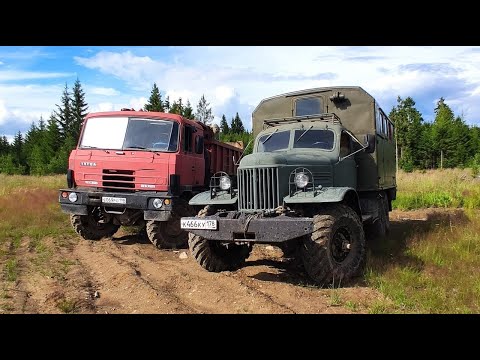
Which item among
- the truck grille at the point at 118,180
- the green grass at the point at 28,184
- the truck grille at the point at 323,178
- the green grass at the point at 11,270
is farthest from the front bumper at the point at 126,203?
the green grass at the point at 28,184

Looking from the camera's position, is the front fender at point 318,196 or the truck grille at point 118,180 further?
the truck grille at point 118,180

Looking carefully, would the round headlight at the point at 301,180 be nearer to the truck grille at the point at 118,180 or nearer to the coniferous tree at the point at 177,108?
the truck grille at the point at 118,180

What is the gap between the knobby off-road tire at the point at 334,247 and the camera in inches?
222

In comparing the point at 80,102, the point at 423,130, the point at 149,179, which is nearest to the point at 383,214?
the point at 149,179

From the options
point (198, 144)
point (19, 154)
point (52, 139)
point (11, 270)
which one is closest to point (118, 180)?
point (198, 144)

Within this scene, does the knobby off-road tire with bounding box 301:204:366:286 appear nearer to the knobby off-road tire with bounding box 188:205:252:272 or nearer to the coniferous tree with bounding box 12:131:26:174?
the knobby off-road tire with bounding box 188:205:252:272

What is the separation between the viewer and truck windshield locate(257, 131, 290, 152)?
759 centimetres

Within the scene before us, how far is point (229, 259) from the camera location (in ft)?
23.1

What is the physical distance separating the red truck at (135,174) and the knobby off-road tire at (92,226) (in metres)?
0.02

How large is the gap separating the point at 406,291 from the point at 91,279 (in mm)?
4456

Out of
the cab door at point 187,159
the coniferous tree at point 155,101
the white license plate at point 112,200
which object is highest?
the coniferous tree at point 155,101

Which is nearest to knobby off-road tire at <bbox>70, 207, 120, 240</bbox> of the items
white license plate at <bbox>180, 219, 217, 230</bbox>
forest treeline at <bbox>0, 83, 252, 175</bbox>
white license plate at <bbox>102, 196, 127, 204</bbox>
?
white license plate at <bbox>102, 196, 127, 204</bbox>

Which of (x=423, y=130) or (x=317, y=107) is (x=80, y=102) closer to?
(x=423, y=130)

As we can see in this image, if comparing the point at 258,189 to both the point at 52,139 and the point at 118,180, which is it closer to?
the point at 118,180
